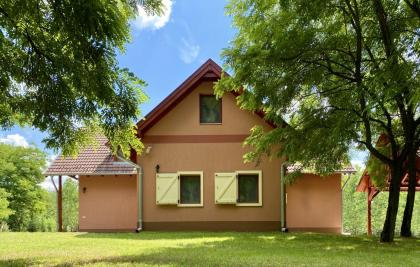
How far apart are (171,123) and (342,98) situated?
6.66 m

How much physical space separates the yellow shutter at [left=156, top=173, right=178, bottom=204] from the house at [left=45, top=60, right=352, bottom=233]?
33 millimetres

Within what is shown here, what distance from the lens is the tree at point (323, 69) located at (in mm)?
12359

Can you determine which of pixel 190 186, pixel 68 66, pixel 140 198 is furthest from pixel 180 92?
pixel 68 66

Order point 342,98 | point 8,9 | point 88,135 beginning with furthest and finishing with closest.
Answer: point 342,98
point 88,135
point 8,9

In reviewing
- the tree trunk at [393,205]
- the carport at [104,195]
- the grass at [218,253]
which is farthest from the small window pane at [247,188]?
the tree trunk at [393,205]

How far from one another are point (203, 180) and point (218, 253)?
776cm

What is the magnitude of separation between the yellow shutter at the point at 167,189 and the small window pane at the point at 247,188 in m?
2.16

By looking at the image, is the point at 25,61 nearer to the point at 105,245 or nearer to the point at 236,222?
the point at 105,245

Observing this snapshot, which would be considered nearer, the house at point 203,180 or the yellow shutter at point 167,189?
the yellow shutter at point 167,189

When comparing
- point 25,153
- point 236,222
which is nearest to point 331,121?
point 236,222

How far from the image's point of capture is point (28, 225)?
140 ft

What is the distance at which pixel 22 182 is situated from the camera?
39281mm

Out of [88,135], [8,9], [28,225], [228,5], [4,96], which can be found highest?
[228,5]

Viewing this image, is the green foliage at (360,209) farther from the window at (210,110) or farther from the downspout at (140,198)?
the downspout at (140,198)
